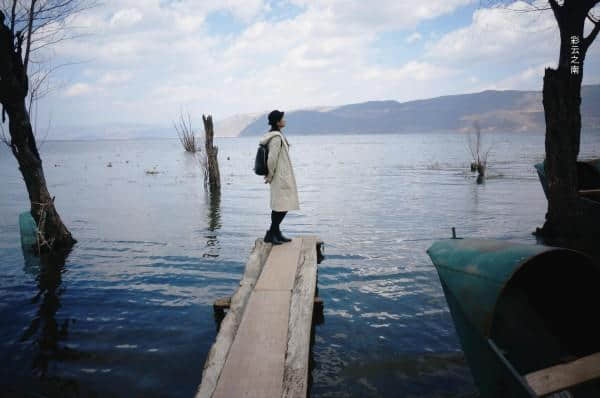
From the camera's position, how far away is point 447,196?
16.0m

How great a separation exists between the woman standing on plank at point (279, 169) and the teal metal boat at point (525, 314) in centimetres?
278

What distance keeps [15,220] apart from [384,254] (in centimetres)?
1206

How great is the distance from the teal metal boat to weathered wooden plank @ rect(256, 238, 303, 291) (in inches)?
79.4

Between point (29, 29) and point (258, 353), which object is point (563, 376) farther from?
point (29, 29)

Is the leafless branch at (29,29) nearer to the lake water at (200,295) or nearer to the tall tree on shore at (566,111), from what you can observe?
the lake water at (200,295)

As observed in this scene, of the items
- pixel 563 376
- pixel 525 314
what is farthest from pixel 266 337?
pixel 525 314

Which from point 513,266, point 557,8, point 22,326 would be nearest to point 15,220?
point 22,326

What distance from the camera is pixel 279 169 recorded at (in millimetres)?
6199

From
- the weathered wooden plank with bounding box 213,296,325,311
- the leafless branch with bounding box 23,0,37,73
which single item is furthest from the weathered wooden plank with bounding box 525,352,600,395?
the leafless branch with bounding box 23,0,37,73

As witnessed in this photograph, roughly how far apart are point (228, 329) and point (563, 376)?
9.55 feet

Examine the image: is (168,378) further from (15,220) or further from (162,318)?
(15,220)

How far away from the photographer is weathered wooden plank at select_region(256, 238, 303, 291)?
4.98 m

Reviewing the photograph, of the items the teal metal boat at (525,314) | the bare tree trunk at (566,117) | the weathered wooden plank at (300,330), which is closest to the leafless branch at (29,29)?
the weathered wooden plank at (300,330)

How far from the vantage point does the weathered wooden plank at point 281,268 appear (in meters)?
4.98
